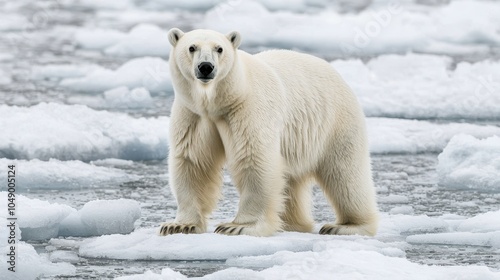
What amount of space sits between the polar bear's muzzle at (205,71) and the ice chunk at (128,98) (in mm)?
5556

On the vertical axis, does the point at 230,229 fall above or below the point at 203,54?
below

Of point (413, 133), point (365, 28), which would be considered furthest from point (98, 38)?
point (413, 133)

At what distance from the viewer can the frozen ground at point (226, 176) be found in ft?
14.5

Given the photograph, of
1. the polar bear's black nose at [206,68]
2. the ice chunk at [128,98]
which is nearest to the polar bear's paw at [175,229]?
the polar bear's black nose at [206,68]

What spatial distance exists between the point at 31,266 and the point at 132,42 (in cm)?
1044

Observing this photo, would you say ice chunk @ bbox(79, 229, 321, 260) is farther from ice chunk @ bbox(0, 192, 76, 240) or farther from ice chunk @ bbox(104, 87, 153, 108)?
ice chunk @ bbox(104, 87, 153, 108)

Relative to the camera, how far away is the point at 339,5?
1898cm

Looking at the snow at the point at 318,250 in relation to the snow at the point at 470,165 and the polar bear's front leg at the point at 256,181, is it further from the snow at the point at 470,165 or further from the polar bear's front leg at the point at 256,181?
the snow at the point at 470,165

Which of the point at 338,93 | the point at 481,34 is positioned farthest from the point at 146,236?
the point at 481,34

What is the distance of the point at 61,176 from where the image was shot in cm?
663

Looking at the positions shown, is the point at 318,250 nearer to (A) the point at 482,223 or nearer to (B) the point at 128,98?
(A) the point at 482,223

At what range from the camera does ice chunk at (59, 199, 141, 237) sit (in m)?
5.09

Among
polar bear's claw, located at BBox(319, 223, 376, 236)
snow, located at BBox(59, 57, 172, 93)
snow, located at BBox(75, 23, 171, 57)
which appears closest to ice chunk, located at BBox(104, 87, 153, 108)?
snow, located at BBox(59, 57, 172, 93)

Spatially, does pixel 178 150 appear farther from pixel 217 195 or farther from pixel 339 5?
pixel 339 5
